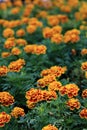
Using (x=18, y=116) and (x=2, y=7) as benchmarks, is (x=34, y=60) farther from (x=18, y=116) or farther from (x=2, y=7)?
(x=2, y=7)

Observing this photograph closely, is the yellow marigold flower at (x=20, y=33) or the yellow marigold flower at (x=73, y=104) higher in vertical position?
the yellow marigold flower at (x=20, y=33)

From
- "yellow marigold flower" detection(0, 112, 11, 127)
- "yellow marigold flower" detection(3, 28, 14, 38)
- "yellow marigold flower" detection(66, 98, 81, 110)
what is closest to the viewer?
"yellow marigold flower" detection(0, 112, 11, 127)

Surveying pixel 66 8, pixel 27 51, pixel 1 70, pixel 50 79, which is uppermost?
pixel 66 8

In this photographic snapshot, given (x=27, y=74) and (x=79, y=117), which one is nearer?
(x=79, y=117)

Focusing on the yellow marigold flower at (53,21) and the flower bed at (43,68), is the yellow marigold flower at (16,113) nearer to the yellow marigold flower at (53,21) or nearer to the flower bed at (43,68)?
the flower bed at (43,68)

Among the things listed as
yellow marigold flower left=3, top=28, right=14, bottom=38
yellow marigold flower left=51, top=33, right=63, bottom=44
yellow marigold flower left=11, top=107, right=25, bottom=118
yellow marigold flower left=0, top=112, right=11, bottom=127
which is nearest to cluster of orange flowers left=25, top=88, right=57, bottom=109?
yellow marigold flower left=11, top=107, right=25, bottom=118

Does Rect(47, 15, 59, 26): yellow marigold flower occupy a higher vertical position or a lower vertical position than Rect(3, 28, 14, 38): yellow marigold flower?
higher

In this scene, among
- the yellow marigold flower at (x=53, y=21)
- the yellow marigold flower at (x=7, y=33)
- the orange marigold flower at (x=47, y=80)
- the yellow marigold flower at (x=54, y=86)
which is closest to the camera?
the yellow marigold flower at (x=54, y=86)

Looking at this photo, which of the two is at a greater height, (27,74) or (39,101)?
(27,74)

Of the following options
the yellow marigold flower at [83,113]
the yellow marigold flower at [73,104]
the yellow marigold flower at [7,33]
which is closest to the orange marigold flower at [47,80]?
the yellow marigold flower at [73,104]

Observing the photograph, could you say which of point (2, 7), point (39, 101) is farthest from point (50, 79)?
point (2, 7)

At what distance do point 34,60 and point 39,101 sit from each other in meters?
1.04

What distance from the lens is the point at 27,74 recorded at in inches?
175

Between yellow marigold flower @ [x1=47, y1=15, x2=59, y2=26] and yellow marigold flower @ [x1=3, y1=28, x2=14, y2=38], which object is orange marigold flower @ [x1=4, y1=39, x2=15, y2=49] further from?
yellow marigold flower @ [x1=47, y1=15, x2=59, y2=26]
